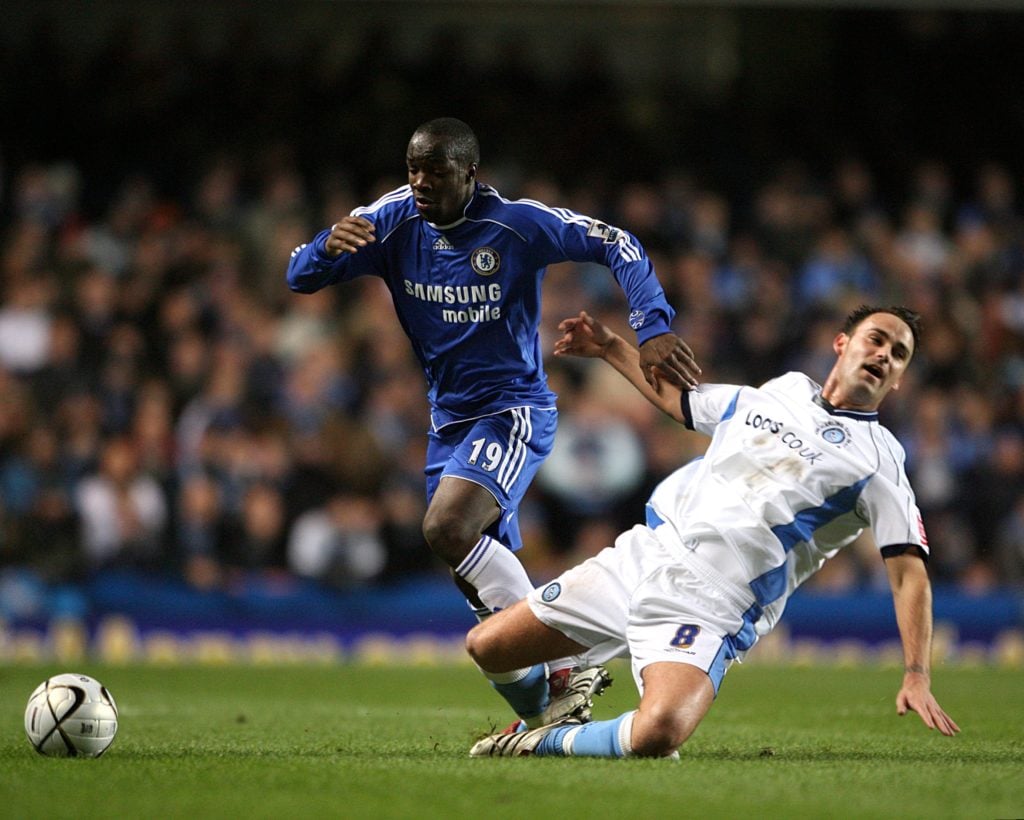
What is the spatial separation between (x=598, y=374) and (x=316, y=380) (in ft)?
9.07

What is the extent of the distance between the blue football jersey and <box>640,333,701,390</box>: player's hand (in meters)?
0.64

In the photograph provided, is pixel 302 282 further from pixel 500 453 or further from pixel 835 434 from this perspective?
pixel 835 434

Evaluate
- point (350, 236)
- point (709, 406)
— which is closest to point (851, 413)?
point (709, 406)

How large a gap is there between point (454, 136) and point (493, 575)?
1.90 metres

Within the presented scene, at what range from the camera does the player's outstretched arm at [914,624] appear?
211 inches

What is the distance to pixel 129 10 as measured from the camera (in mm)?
19609

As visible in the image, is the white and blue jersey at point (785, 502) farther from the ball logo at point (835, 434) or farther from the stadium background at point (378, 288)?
the stadium background at point (378, 288)

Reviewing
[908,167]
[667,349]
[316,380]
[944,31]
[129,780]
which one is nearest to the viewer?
[129,780]

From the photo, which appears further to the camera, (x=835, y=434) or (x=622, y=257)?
(x=622, y=257)

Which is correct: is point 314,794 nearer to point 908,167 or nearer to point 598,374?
point 598,374

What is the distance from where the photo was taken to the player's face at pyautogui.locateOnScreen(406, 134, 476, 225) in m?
6.61

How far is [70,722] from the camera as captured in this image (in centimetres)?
593

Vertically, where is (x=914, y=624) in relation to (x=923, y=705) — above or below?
above

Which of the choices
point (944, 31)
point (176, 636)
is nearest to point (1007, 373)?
point (944, 31)
